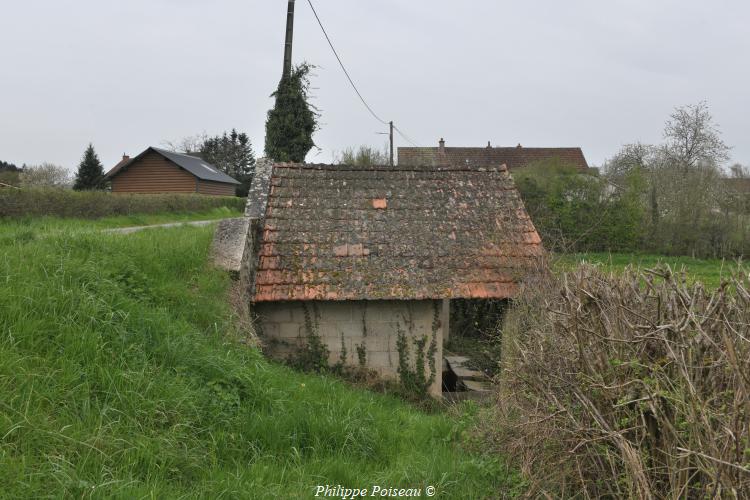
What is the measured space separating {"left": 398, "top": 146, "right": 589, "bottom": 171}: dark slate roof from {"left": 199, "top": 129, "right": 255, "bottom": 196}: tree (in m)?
27.0

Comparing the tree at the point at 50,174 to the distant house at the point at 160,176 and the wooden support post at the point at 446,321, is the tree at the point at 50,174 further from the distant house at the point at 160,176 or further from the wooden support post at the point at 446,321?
the wooden support post at the point at 446,321

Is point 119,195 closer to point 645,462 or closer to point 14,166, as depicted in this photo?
point 645,462

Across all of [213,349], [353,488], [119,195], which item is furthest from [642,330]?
[119,195]

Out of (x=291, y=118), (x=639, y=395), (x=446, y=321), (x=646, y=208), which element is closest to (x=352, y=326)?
(x=446, y=321)

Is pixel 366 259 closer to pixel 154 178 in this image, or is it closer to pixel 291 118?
pixel 291 118

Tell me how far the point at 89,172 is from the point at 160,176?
600cm

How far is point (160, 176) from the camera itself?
3916 cm

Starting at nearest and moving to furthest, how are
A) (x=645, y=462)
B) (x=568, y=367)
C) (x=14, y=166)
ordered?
(x=645, y=462), (x=568, y=367), (x=14, y=166)

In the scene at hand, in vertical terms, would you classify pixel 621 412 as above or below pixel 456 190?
below

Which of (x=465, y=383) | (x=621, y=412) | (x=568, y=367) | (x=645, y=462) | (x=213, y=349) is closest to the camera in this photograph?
(x=645, y=462)

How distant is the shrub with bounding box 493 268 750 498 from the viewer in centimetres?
220

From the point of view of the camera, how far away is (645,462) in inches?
106

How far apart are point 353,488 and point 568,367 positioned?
5.78 ft

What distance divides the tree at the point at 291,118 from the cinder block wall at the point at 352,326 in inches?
458
